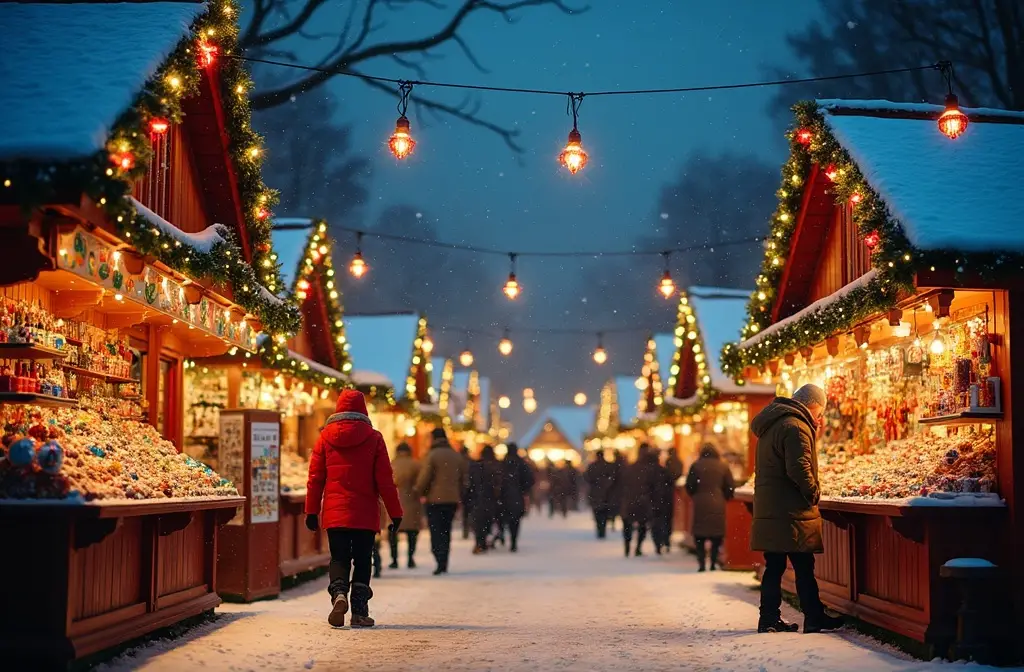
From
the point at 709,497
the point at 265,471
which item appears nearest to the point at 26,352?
the point at 265,471

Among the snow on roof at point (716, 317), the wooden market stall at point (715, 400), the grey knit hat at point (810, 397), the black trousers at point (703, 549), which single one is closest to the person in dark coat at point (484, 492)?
the wooden market stall at point (715, 400)

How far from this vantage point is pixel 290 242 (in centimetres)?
2355

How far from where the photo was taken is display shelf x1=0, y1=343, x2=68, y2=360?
9672 mm

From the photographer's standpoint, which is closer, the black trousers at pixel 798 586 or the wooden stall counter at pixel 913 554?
the wooden stall counter at pixel 913 554

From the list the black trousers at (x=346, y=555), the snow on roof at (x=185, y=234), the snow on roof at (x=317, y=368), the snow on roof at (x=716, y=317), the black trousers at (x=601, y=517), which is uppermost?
the snow on roof at (x=716, y=317)

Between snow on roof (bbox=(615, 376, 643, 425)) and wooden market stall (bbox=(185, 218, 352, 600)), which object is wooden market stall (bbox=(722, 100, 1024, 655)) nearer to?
wooden market stall (bbox=(185, 218, 352, 600))

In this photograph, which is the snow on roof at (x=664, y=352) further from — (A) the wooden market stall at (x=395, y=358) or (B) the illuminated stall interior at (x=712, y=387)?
(A) the wooden market stall at (x=395, y=358)

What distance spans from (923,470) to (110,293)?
6.92m

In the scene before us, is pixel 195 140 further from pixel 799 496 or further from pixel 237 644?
pixel 799 496

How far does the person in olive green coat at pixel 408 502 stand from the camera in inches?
843

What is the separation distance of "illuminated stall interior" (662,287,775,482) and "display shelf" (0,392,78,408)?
1346cm

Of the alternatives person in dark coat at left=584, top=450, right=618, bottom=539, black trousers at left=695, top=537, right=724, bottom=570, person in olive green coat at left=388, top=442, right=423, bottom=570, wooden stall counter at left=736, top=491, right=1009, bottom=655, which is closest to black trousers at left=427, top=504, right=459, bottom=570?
person in olive green coat at left=388, top=442, right=423, bottom=570

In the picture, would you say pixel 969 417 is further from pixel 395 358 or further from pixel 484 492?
pixel 395 358

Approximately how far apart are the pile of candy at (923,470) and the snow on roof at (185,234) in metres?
6.29
